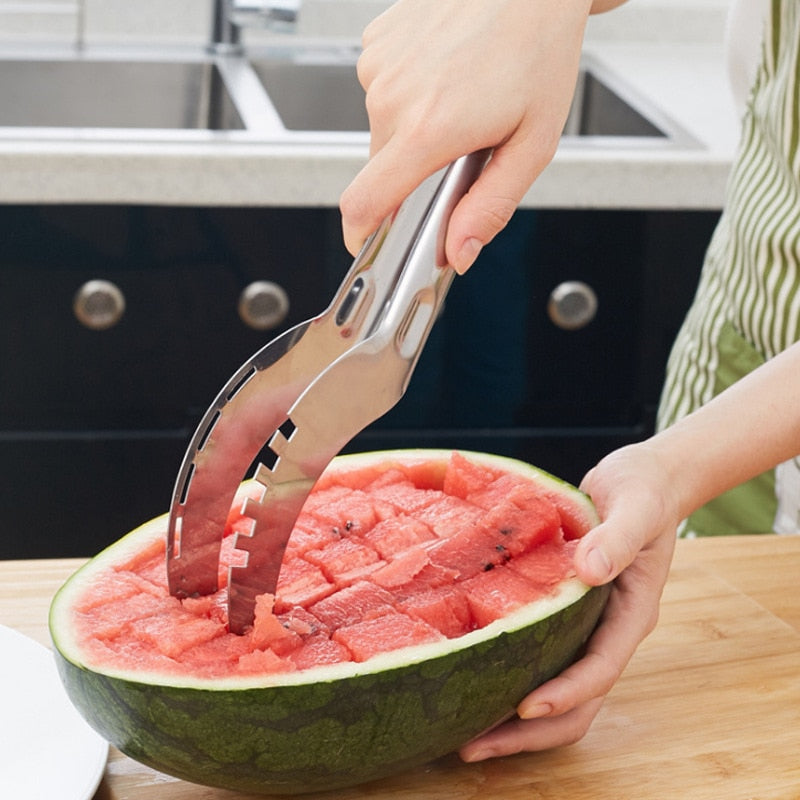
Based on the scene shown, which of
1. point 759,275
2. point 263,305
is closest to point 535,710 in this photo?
point 759,275

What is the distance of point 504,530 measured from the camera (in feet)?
3.43

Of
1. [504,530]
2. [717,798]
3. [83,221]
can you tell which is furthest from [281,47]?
[717,798]

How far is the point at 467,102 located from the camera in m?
0.94

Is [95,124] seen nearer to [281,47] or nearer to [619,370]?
[281,47]

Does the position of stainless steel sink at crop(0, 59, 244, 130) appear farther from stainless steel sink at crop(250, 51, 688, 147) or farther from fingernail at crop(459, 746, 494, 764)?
fingernail at crop(459, 746, 494, 764)

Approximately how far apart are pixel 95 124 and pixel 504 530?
1.80 meters

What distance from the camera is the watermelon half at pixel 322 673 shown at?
0.87 metres

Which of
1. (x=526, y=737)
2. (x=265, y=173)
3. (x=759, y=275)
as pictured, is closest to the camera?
(x=526, y=737)

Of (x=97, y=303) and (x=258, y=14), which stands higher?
(x=258, y=14)

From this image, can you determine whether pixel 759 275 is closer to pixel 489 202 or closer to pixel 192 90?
pixel 489 202

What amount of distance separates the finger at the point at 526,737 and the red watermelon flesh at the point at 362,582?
0.29ft

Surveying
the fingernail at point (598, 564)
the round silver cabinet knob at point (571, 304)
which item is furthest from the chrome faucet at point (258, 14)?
the fingernail at point (598, 564)

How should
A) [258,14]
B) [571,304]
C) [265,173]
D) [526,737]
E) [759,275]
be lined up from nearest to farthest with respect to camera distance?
[526,737] → [759,275] → [265,173] → [571,304] → [258,14]

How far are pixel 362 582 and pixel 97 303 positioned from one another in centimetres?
104
